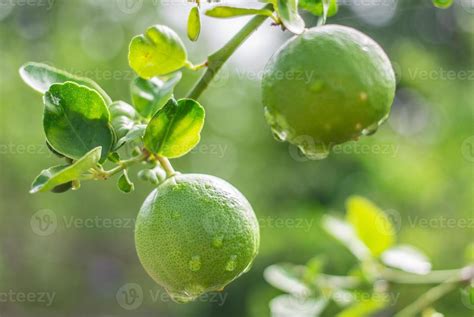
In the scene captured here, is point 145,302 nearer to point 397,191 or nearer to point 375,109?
point 397,191

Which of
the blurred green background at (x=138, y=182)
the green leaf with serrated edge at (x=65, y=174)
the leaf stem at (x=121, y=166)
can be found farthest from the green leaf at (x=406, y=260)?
the blurred green background at (x=138, y=182)

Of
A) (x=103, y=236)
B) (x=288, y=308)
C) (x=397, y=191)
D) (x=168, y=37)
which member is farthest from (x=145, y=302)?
(x=168, y=37)

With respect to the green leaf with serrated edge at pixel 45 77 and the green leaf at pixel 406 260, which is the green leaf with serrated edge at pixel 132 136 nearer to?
the green leaf with serrated edge at pixel 45 77

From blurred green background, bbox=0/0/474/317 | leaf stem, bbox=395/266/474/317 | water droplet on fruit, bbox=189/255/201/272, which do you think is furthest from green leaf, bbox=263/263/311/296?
blurred green background, bbox=0/0/474/317

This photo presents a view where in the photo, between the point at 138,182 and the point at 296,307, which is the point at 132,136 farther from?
the point at 138,182

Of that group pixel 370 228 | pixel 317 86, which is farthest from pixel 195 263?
pixel 370 228

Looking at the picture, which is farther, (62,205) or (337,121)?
(62,205)
